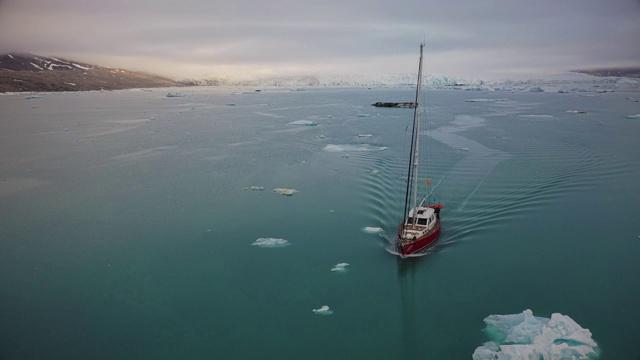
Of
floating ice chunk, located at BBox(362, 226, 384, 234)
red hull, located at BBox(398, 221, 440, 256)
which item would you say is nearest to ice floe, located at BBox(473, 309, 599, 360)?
red hull, located at BBox(398, 221, 440, 256)

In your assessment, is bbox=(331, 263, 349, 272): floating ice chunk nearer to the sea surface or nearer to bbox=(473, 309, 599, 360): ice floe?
the sea surface

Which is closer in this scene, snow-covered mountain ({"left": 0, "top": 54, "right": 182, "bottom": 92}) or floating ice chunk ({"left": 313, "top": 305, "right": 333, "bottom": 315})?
floating ice chunk ({"left": 313, "top": 305, "right": 333, "bottom": 315})

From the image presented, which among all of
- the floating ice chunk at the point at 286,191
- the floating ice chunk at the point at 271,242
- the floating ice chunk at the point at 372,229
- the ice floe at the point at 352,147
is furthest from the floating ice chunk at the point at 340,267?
the ice floe at the point at 352,147

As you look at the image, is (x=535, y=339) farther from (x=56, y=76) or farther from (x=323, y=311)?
(x=56, y=76)

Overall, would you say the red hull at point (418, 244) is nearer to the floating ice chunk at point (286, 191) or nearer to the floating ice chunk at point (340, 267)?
the floating ice chunk at point (340, 267)

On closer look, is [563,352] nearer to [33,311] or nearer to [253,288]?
[253,288]

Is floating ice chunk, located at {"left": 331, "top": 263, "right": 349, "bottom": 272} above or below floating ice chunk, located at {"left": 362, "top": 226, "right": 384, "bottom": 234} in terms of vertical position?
below

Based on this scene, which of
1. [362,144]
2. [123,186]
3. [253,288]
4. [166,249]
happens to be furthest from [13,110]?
[253,288]
